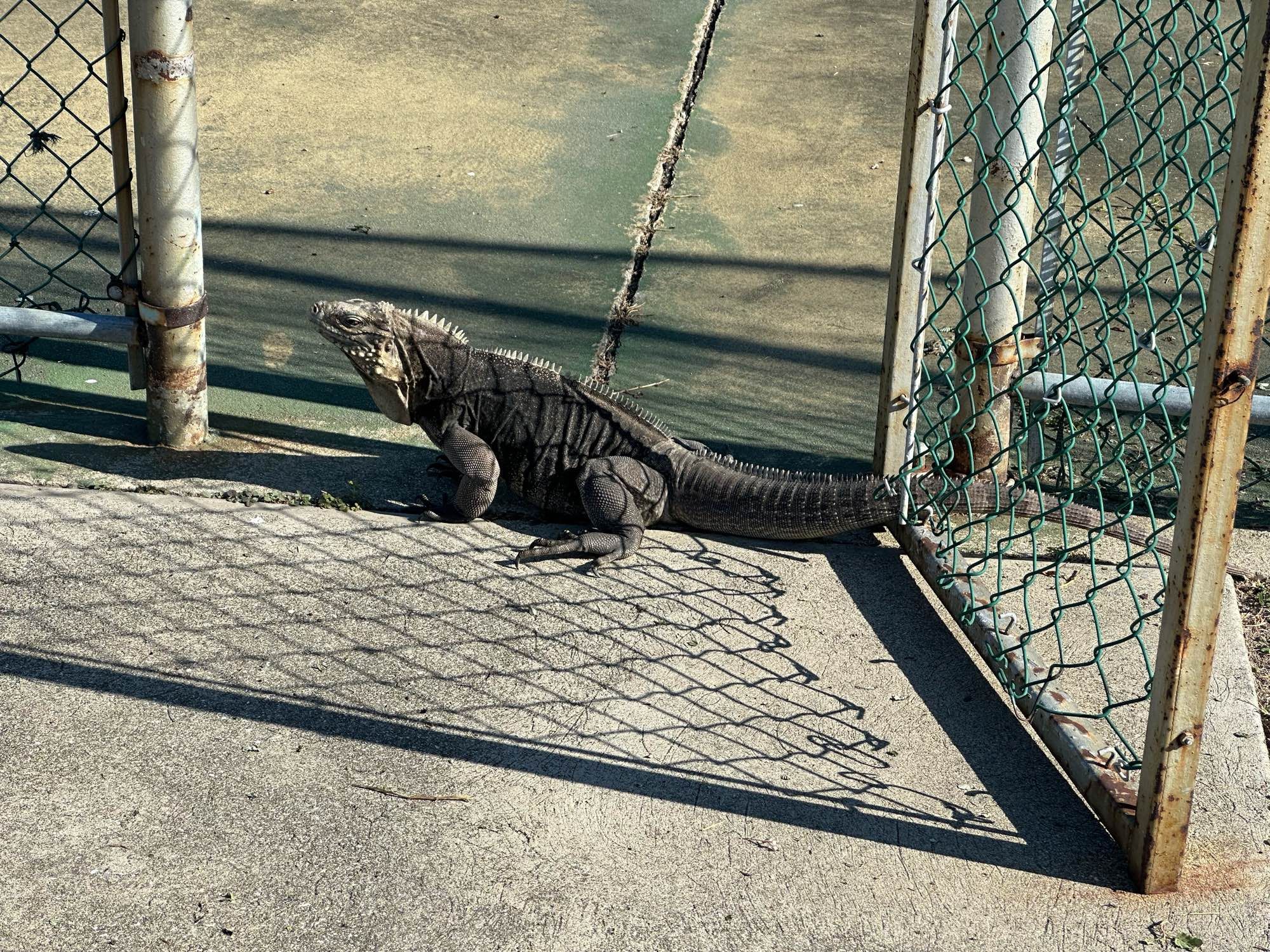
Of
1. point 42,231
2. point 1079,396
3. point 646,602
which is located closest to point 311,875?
point 646,602

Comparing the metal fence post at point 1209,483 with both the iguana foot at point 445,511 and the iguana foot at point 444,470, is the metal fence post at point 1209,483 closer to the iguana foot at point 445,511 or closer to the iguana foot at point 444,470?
the iguana foot at point 445,511

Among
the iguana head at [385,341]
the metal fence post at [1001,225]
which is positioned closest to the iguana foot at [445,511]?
the iguana head at [385,341]

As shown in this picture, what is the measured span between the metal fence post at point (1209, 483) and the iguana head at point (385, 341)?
2.65 meters

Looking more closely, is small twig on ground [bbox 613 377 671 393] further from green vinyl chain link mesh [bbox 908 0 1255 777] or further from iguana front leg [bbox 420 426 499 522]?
green vinyl chain link mesh [bbox 908 0 1255 777]

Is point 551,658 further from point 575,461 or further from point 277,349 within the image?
→ point 277,349

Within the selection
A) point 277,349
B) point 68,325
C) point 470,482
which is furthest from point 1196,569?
point 277,349

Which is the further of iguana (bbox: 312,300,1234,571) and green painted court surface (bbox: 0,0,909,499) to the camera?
green painted court surface (bbox: 0,0,909,499)

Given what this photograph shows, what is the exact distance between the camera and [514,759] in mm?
3600

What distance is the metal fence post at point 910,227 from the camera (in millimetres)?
4086

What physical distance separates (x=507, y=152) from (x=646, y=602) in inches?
146

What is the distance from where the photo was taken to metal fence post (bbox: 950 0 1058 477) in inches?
167

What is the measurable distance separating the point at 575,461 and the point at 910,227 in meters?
1.30

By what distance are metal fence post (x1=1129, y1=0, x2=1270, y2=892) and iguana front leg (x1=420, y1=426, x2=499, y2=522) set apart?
2.25 meters

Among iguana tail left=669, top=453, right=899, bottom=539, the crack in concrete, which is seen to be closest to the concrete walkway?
iguana tail left=669, top=453, right=899, bottom=539
